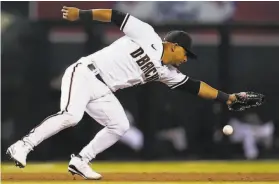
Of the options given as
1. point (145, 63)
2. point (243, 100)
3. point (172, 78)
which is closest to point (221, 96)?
point (243, 100)

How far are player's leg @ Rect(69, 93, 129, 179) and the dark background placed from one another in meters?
4.30

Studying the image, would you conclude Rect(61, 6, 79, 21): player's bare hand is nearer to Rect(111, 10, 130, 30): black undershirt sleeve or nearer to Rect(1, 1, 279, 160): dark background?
Rect(111, 10, 130, 30): black undershirt sleeve

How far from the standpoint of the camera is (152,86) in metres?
10.9

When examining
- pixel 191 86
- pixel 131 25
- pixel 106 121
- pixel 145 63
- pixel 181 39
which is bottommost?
pixel 106 121

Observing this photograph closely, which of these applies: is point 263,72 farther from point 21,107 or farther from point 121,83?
point 121,83

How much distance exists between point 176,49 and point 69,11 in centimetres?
104

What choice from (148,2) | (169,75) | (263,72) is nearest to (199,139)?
(263,72)

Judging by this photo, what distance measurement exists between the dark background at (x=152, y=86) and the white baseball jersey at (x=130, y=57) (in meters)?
4.40

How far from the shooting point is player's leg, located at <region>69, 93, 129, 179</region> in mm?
6371

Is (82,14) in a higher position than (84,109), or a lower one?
higher

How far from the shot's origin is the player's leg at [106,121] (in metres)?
6.37

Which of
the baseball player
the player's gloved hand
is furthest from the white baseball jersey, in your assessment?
the player's gloved hand

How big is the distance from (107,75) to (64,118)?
56 centimetres

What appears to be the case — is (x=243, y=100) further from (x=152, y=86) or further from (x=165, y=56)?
(x=152, y=86)
